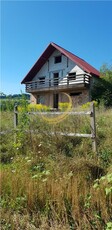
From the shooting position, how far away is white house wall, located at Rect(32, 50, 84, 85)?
853 inches

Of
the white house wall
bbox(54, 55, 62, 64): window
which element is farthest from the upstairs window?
bbox(54, 55, 62, 64): window

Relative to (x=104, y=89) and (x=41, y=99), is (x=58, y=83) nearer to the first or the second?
(x=41, y=99)

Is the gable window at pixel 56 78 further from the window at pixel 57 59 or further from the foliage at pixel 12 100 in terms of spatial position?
the foliage at pixel 12 100

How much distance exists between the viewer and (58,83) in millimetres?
22391

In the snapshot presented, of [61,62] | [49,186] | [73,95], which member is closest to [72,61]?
[61,62]

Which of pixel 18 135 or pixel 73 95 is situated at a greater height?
pixel 73 95

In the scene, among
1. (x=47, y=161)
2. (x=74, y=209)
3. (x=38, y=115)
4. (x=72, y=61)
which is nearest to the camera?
(x=74, y=209)

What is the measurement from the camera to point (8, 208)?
299 centimetres

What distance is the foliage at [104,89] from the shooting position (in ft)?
63.6

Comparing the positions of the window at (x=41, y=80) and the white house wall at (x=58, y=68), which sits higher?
the white house wall at (x=58, y=68)

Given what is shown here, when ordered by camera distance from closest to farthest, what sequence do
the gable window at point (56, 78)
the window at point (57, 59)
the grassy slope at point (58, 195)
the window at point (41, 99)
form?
1. the grassy slope at point (58, 195)
2. the gable window at point (56, 78)
3. the window at point (57, 59)
4. the window at point (41, 99)

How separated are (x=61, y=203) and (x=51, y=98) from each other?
2084cm

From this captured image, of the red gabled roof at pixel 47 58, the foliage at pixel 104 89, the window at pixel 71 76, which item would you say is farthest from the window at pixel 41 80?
the foliage at pixel 104 89

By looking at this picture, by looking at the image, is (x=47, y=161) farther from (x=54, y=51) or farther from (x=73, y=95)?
(x=54, y=51)
